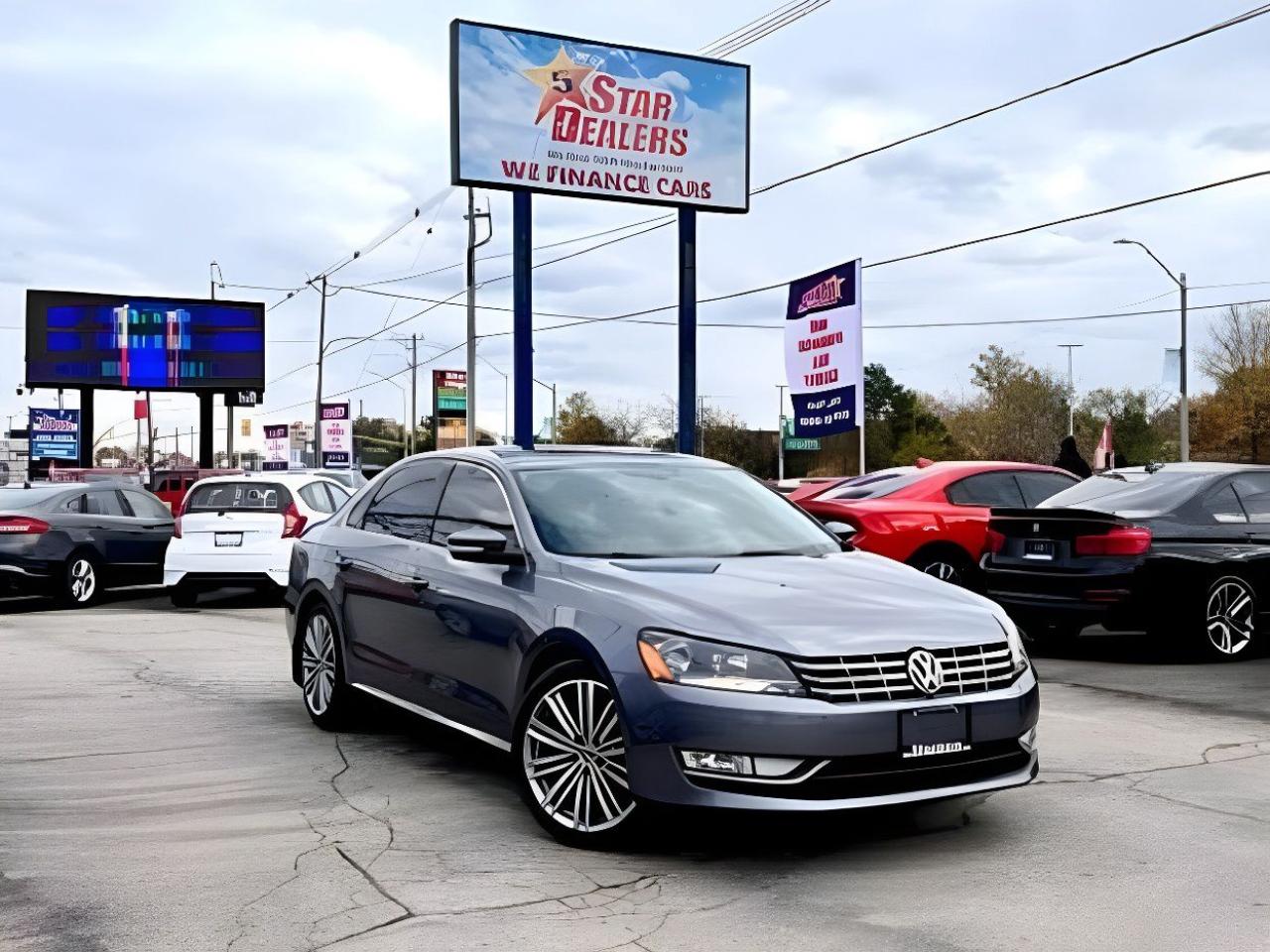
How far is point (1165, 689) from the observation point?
951 centimetres

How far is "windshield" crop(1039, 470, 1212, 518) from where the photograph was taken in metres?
11.0

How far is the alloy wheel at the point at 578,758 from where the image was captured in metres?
5.13

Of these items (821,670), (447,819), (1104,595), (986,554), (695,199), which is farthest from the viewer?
(695,199)

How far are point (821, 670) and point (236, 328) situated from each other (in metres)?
46.6

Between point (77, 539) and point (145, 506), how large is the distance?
1529 millimetres

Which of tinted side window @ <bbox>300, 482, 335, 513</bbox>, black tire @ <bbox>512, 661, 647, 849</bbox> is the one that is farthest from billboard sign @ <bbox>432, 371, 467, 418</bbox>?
black tire @ <bbox>512, 661, 647, 849</bbox>

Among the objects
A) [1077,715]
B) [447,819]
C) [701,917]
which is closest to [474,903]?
[701,917]

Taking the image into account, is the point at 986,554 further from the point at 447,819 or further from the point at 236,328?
the point at 236,328

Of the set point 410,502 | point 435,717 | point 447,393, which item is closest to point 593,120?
point 410,502

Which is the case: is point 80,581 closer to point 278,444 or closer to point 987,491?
point 987,491

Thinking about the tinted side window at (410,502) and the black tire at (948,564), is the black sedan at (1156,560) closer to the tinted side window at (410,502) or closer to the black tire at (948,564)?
Result: the black tire at (948,564)

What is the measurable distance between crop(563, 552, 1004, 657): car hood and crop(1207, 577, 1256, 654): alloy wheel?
5853 mm

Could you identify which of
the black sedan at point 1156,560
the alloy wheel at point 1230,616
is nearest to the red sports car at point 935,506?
the black sedan at point 1156,560

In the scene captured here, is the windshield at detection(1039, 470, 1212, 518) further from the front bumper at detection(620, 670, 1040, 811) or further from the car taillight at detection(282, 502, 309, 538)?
the car taillight at detection(282, 502, 309, 538)
